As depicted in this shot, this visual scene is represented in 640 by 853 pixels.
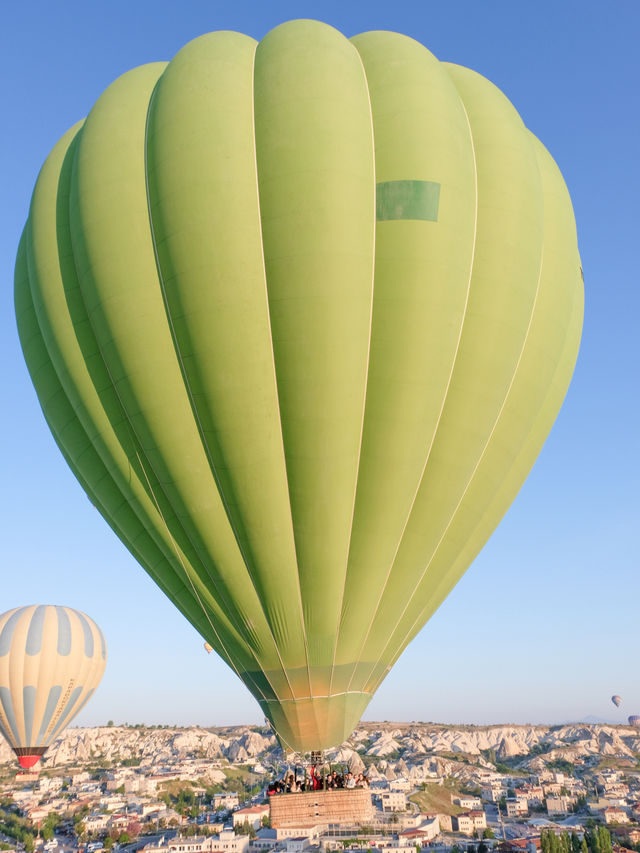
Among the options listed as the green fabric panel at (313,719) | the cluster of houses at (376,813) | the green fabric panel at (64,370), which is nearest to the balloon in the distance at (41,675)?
the cluster of houses at (376,813)

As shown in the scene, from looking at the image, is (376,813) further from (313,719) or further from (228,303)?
(228,303)

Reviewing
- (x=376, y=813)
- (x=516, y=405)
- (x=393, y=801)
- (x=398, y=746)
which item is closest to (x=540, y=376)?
(x=516, y=405)

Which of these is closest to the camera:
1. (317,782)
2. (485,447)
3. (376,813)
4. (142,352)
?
(142,352)

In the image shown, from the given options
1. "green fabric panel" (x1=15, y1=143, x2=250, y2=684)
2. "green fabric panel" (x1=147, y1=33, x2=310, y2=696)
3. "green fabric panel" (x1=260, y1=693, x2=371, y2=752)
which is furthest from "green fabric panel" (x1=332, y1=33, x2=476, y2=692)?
"green fabric panel" (x1=15, y1=143, x2=250, y2=684)

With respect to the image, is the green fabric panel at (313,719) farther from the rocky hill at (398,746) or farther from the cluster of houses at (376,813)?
the rocky hill at (398,746)

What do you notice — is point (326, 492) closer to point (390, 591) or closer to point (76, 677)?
point (390, 591)

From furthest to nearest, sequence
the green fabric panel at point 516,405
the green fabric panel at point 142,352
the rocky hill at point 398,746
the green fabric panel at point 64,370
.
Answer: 1. the rocky hill at point 398,746
2. the green fabric panel at point 516,405
3. the green fabric panel at point 64,370
4. the green fabric panel at point 142,352
